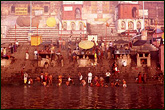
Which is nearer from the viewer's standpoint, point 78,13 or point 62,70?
point 62,70

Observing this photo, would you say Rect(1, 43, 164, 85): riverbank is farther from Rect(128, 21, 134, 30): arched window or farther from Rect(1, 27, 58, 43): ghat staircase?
Rect(128, 21, 134, 30): arched window

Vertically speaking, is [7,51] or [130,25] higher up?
[130,25]

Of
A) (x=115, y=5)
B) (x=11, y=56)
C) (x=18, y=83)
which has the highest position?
(x=115, y=5)

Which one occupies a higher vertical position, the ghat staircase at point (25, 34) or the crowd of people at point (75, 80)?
the ghat staircase at point (25, 34)

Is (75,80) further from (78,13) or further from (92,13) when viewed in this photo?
(92,13)

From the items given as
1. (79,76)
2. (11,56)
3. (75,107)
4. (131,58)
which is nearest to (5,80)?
(11,56)

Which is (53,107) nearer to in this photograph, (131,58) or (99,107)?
(99,107)

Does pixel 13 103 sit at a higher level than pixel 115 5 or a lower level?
lower

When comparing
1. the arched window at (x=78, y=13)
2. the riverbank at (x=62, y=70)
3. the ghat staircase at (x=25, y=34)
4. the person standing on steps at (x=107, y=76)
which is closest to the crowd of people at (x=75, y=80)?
the person standing on steps at (x=107, y=76)

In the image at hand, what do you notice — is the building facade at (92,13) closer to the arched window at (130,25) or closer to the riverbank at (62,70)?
the arched window at (130,25)

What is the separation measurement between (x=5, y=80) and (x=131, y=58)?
39.6 ft

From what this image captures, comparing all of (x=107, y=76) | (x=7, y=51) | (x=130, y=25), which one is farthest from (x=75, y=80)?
(x=130, y=25)

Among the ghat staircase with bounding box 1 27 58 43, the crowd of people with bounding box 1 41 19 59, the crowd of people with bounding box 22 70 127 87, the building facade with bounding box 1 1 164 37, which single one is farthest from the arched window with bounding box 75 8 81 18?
the crowd of people with bounding box 22 70 127 87

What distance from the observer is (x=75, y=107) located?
1336 centimetres
